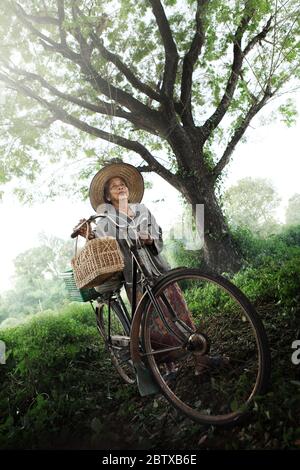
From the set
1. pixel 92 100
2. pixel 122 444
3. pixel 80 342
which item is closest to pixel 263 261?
pixel 80 342

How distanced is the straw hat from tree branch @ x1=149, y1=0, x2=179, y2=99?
17.0 ft

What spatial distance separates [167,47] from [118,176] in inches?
219

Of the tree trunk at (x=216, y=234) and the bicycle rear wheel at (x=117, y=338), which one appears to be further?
the tree trunk at (x=216, y=234)

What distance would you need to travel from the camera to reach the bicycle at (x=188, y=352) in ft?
7.87

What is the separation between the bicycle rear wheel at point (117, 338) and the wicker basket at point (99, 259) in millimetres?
689

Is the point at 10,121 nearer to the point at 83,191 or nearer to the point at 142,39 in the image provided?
the point at 83,191

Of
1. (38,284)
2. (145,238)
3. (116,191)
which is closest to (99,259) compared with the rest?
(145,238)

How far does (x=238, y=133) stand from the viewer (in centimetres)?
897

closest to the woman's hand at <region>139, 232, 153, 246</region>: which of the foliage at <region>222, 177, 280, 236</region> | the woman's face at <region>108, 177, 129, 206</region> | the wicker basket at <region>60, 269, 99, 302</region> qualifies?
the woman's face at <region>108, 177, 129, 206</region>

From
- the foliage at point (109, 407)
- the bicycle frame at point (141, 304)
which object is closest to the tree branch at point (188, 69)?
the foliage at point (109, 407)

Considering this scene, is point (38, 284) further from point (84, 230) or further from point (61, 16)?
point (84, 230)

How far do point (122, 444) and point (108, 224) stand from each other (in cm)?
178

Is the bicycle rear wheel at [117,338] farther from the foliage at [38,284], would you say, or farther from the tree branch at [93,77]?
the foliage at [38,284]

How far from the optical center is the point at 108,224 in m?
3.41
